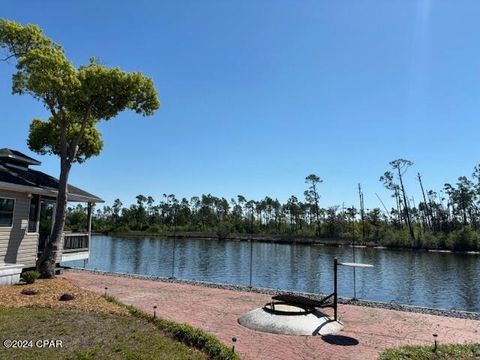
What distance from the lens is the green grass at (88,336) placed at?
19.9 ft

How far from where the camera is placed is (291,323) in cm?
888

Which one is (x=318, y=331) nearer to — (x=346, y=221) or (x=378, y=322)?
(x=378, y=322)

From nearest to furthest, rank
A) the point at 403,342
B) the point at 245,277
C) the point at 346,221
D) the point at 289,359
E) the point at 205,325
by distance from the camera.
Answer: the point at 289,359, the point at 403,342, the point at 205,325, the point at 245,277, the point at 346,221

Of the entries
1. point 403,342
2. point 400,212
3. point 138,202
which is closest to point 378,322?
point 403,342

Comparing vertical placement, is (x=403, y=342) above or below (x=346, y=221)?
below

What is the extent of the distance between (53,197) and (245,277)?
39.3 feet

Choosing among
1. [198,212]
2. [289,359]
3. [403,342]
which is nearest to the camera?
[289,359]

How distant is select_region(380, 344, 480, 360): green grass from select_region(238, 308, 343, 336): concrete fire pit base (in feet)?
5.73

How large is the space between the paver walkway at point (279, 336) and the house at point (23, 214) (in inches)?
92.5

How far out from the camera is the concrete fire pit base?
8633 mm

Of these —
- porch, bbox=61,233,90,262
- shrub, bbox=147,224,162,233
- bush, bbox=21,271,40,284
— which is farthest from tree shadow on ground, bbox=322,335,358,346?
shrub, bbox=147,224,162,233

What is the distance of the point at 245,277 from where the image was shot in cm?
2412

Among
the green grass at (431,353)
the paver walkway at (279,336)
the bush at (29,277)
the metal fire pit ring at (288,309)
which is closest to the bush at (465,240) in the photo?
the paver walkway at (279,336)

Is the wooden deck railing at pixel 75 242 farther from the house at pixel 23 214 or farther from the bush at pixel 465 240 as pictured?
the bush at pixel 465 240
